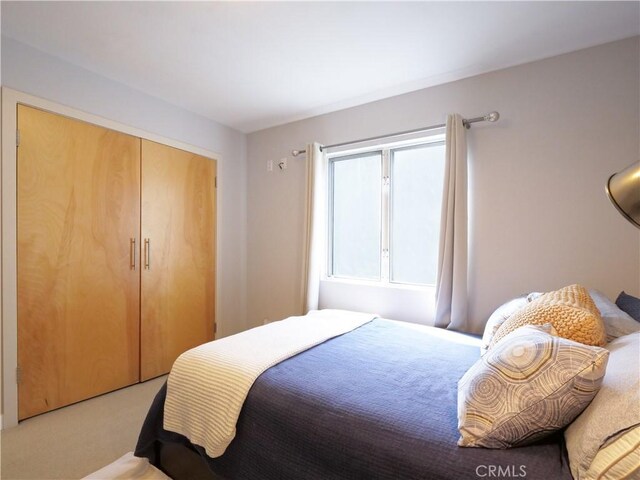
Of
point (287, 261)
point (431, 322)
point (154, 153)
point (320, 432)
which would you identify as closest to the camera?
point (320, 432)

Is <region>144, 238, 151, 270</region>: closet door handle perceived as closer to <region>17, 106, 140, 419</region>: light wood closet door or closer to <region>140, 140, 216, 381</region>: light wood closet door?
<region>140, 140, 216, 381</region>: light wood closet door

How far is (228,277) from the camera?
347 cm

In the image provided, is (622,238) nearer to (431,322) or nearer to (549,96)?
(549,96)

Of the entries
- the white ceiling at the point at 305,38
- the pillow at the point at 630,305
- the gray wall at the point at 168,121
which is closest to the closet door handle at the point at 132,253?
the gray wall at the point at 168,121

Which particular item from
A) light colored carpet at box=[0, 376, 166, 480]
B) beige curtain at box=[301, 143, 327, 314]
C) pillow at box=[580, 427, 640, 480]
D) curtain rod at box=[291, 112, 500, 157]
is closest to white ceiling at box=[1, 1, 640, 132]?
curtain rod at box=[291, 112, 500, 157]

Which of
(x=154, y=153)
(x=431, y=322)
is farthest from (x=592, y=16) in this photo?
(x=154, y=153)

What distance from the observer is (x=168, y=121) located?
2.88m

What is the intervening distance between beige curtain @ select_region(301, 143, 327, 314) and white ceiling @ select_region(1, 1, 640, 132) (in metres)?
0.67

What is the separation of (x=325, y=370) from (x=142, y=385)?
2.07 m

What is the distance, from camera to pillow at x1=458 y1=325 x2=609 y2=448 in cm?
84

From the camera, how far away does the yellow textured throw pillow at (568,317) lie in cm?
111

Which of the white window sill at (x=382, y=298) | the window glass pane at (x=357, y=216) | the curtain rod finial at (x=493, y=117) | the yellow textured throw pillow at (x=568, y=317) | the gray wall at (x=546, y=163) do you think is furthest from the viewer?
the window glass pane at (x=357, y=216)

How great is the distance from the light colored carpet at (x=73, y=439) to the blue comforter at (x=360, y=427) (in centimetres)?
42

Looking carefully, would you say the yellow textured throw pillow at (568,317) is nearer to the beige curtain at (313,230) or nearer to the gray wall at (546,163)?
the gray wall at (546,163)
